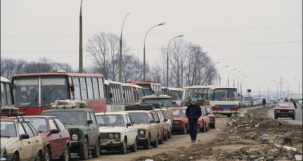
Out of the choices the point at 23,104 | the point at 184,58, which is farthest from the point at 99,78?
the point at 184,58

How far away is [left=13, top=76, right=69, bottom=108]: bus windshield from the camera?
27.5 metres

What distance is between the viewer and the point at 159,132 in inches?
1092

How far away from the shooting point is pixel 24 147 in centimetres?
1427

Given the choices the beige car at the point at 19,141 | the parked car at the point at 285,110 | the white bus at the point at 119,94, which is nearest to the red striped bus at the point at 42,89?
the white bus at the point at 119,94

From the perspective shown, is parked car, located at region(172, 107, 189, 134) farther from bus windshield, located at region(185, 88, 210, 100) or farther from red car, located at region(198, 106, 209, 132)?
bus windshield, located at region(185, 88, 210, 100)

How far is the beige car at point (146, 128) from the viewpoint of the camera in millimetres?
24781

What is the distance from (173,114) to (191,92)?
28.8m

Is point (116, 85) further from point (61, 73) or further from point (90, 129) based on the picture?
point (90, 129)

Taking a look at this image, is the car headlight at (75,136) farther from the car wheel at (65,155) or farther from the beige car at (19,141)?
the beige car at (19,141)

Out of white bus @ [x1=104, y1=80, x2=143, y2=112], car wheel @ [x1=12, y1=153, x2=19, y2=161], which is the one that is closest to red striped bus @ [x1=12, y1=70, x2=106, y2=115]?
white bus @ [x1=104, y1=80, x2=143, y2=112]

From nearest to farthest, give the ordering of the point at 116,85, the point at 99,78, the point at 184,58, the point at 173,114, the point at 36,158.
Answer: the point at 36,158, the point at 99,78, the point at 173,114, the point at 116,85, the point at 184,58

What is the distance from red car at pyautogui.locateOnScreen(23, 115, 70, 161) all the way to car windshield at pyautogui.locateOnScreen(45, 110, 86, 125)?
1.91 meters

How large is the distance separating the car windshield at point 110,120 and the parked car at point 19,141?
732cm

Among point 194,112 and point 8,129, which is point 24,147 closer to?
point 8,129
